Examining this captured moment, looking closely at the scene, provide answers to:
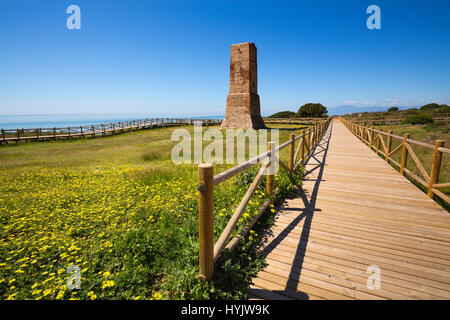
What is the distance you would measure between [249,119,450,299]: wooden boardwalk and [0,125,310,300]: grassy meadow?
0.37m

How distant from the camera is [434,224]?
11.6 feet

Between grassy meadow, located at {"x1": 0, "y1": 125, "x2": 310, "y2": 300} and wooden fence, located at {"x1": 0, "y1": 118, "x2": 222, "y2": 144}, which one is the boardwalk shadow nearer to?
grassy meadow, located at {"x1": 0, "y1": 125, "x2": 310, "y2": 300}

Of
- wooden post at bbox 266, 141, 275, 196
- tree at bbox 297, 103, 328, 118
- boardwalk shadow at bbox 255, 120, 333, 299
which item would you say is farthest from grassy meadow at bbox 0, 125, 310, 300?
tree at bbox 297, 103, 328, 118

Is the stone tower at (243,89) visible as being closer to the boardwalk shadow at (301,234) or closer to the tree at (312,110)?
the boardwalk shadow at (301,234)

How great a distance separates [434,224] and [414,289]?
2.02 metres

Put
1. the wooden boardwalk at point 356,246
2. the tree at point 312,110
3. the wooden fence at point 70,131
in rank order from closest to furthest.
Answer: the wooden boardwalk at point 356,246, the wooden fence at point 70,131, the tree at point 312,110

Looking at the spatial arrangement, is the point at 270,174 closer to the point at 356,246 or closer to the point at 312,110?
the point at 356,246

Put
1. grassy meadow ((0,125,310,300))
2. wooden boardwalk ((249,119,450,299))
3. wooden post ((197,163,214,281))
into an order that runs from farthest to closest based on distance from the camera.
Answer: grassy meadow ((0,125,310,300)), wooden boardwalk ((249,119,450,299)), wooden post ((197,163,214,281))

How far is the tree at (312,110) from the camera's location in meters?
68.8

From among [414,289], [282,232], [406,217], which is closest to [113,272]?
[282,232]

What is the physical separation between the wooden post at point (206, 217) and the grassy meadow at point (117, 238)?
177 millimetres

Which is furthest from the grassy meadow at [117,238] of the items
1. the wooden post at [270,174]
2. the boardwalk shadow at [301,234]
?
the boardwalk shadow at [301,234]

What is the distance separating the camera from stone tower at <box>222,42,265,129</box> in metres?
22.1
